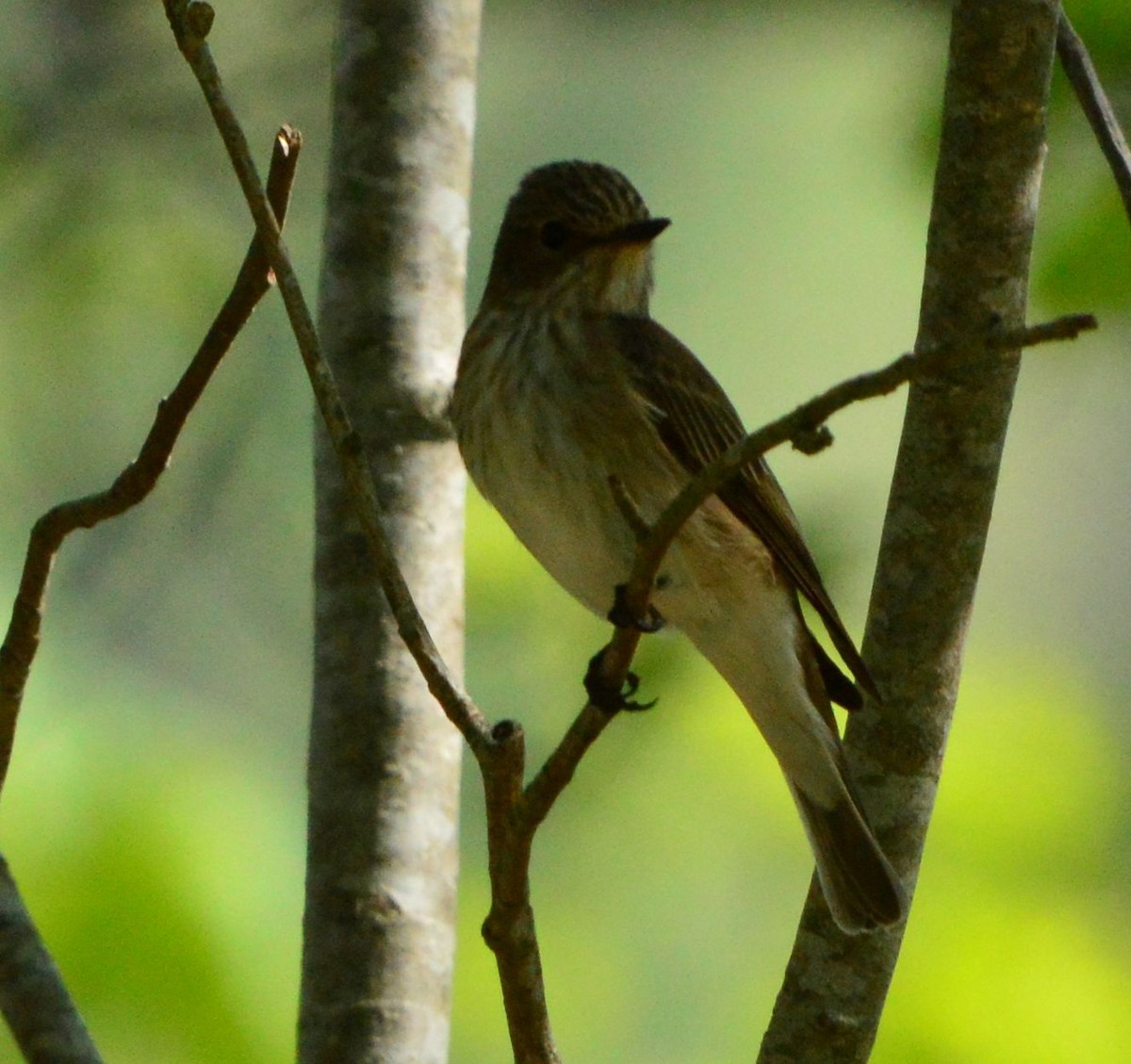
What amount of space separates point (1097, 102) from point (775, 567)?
44.0 inches

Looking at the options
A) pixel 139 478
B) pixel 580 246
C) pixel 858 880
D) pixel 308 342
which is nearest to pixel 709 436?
pixel 580 246

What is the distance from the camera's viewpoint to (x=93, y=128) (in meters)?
5.39

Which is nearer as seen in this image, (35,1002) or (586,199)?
(35,1002)

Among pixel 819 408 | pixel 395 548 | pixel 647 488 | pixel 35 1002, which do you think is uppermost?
pixel 647 488

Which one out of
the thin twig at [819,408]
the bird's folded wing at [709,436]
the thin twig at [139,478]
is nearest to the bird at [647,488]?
the bird's folded wing at [709,436]

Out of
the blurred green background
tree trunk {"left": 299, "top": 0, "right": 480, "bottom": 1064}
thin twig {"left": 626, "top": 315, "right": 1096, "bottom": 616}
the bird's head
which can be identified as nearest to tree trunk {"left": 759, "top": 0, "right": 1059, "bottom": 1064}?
tree trunk {"left": 299, "top": 0, "right": 480, "bottom": 1064}

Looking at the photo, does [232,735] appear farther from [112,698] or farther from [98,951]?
[98,951]

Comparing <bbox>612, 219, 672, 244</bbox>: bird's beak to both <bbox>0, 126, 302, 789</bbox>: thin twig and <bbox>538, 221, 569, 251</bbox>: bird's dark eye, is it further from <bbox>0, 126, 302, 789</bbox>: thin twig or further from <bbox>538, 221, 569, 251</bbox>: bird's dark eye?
<bbox>0, 126, 302, 789</bbox>: thin twig

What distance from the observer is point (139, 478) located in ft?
9.24

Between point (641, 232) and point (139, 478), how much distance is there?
1.37 m

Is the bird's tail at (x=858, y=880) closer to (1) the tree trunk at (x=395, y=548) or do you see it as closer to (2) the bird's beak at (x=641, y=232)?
(1) the tree trunk at (x=395, y=548)

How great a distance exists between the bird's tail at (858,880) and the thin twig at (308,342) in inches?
37.5

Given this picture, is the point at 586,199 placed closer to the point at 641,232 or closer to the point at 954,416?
the point at 641,232

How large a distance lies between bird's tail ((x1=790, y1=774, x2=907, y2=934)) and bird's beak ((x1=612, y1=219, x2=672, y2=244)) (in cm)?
117
